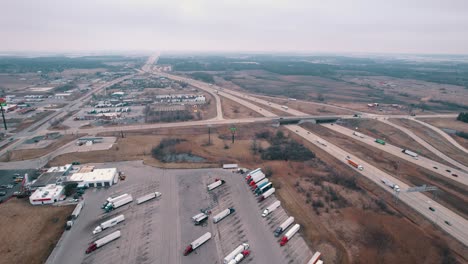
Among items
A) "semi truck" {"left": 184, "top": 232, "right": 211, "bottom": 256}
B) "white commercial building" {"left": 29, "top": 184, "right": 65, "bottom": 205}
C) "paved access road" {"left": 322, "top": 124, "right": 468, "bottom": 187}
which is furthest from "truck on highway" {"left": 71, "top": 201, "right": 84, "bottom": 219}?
"paved access road" {"left": 322, "top": 124, "right": 468, "bottom": 187}

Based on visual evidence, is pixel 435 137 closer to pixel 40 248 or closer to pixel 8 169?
pixel 40 248

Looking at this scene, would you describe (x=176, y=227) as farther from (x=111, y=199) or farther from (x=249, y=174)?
(x=249, y=174)

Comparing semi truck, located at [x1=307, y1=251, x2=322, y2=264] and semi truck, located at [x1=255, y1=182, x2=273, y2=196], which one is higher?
semi truck, located at [x1=255, y1=182, x2=273, y2=196]

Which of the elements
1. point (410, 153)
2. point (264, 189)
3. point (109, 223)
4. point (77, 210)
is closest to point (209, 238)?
point (264, 189)

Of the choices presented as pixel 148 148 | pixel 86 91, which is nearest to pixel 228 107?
pixel 148 148

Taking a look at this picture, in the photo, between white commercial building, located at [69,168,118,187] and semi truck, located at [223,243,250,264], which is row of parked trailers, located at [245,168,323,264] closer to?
semi truck, located at [223,243,250,264]
